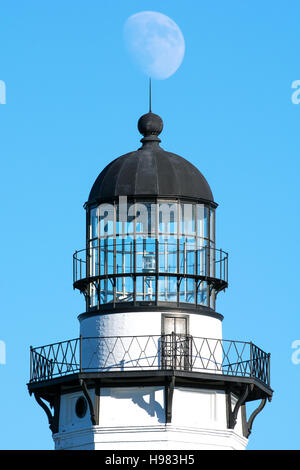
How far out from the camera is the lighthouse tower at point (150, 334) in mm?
84125

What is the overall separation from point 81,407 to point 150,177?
7228 mm

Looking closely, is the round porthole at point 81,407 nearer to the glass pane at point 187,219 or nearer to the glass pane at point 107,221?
the glass pane at point 107,221

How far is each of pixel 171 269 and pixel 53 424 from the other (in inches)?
233

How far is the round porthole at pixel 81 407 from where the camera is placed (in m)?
85.1

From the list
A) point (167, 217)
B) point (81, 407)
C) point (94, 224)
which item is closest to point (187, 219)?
point (167, 217)

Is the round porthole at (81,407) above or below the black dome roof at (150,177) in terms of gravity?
below

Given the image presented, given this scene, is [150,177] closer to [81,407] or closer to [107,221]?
[107,221]

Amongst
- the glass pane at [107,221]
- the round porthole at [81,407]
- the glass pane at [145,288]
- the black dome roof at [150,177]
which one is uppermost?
the black dome roof at [150,177]

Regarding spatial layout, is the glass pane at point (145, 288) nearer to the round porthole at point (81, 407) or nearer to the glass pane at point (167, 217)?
the glass pane at point (167, 217)

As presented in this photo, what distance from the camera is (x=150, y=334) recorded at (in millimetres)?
84688

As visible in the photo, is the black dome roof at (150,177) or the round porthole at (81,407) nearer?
the round porthole at (81,407)

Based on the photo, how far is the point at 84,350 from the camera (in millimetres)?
85562

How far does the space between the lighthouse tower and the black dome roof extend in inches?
1.2

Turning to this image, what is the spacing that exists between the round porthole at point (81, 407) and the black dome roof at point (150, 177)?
20.0ft
